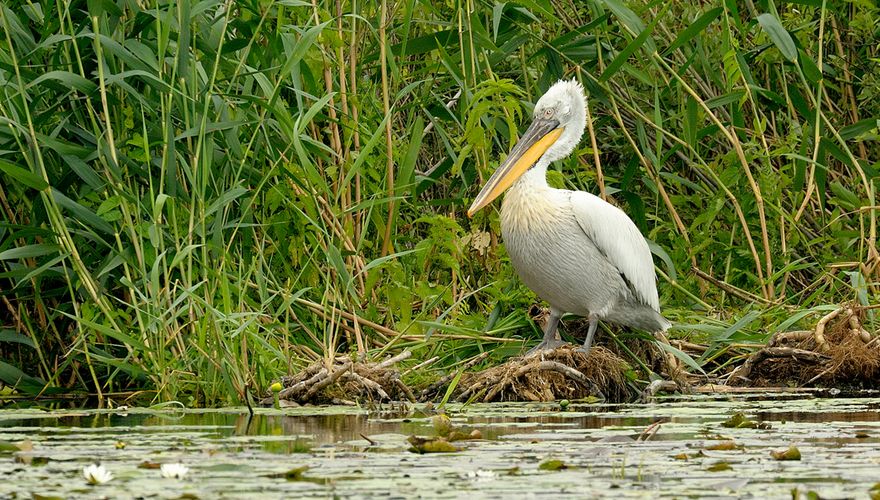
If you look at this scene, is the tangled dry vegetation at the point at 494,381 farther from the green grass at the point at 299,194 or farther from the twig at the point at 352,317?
the twig at the point at 352,317

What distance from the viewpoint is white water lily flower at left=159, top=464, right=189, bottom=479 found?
10.0 feet

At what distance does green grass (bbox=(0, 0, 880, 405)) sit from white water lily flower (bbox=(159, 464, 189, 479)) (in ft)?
5.89

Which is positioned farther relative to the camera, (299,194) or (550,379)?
(299,194)

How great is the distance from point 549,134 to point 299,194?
1193 millimetres

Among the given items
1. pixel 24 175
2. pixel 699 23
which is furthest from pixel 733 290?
pixel 24 175

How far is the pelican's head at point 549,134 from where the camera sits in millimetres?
6227

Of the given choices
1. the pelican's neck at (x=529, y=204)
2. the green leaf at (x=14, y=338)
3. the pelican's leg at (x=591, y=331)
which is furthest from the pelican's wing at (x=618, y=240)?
the green leaf at (x=14, y=338)

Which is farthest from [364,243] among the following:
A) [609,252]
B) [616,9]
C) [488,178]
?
[616,9]

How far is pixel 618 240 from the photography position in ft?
19.8

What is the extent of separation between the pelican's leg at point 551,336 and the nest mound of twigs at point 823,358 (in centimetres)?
80

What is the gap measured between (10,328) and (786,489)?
3781 mm

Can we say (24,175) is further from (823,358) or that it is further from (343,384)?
(823,358)

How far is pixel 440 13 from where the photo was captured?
7410mm

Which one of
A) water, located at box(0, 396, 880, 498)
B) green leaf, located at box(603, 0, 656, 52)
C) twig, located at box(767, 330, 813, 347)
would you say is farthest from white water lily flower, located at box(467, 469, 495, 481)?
green leaf, located at box(603, 0, 656, 52)
